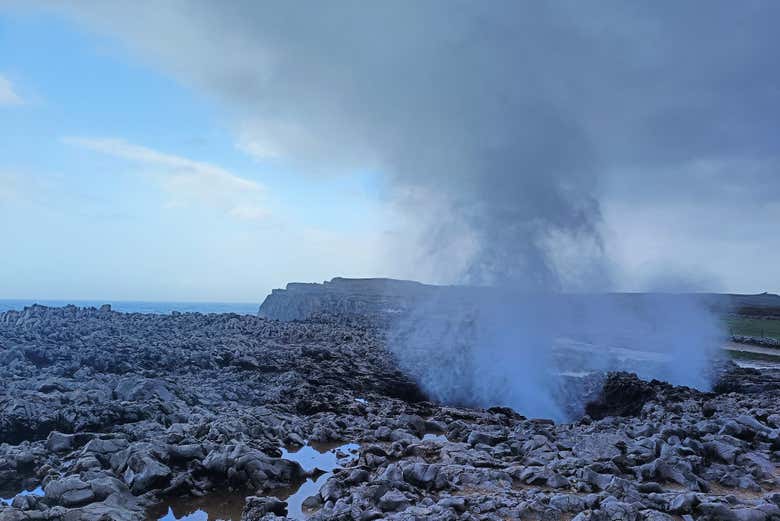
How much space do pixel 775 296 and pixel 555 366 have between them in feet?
408

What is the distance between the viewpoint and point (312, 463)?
1044 centimetres

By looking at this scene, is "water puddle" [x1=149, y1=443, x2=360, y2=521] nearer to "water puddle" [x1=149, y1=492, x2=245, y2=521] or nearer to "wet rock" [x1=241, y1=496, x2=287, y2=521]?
"water puddle" [x1=149, y1=492, x2=245, y2=521]

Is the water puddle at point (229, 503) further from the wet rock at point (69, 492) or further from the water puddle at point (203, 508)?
the wet rock at point (69, 492)

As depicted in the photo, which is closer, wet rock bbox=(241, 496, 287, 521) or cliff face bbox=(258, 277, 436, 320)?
wet rock bbox=(241, 496, 287, 521)

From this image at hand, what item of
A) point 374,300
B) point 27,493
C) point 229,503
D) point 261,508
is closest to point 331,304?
point 374,300

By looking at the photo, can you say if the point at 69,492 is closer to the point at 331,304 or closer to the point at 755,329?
the point at 331,304

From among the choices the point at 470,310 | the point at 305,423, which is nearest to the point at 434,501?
the point at 305,423

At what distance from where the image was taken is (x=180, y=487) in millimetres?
8586

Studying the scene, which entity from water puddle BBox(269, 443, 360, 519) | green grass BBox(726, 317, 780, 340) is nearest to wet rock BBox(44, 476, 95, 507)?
water puddle BBox(269, 443, 360, 519)

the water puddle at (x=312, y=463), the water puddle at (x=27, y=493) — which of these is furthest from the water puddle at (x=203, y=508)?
the water puddle at (x=27, y=493)

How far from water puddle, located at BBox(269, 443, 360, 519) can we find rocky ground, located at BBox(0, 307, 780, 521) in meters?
0.23

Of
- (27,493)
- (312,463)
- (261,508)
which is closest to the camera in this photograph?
(261,508)

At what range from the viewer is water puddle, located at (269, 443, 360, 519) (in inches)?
329

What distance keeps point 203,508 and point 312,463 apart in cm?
269
